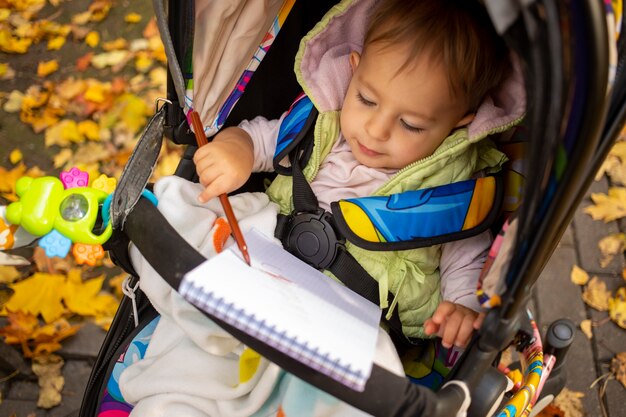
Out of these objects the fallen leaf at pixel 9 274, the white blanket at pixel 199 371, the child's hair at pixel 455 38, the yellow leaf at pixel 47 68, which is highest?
the child's hair at pixel 455 38

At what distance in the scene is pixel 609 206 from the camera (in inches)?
100

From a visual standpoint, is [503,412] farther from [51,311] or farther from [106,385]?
[51,311]

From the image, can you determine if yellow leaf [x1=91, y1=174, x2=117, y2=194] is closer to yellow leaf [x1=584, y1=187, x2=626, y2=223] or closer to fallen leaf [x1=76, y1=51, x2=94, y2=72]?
fallen leaf [x1=76, y1=51, x2=94, y2=72]

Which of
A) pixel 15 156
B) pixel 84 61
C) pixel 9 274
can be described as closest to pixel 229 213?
pixel 9 274

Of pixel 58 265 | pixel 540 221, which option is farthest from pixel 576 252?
pixel 58 265

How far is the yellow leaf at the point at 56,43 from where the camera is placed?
2.91m

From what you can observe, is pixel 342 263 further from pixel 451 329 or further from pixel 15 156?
pixel 15 156

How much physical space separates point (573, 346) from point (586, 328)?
92 millimetres

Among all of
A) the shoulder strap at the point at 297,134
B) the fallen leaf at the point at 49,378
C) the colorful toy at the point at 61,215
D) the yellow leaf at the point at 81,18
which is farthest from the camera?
the yellow leaf at the point at 81,18

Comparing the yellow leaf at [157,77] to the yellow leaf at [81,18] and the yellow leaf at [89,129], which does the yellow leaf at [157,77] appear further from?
the yellow leaf at [81,18]

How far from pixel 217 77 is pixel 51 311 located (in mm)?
1167

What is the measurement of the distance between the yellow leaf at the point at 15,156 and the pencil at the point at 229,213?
1.54 meters

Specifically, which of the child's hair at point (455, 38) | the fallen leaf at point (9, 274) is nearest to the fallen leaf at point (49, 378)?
the fallen leaf at point (9, 274)

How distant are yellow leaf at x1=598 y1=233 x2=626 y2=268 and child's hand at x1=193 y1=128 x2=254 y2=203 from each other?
5.25 feet
